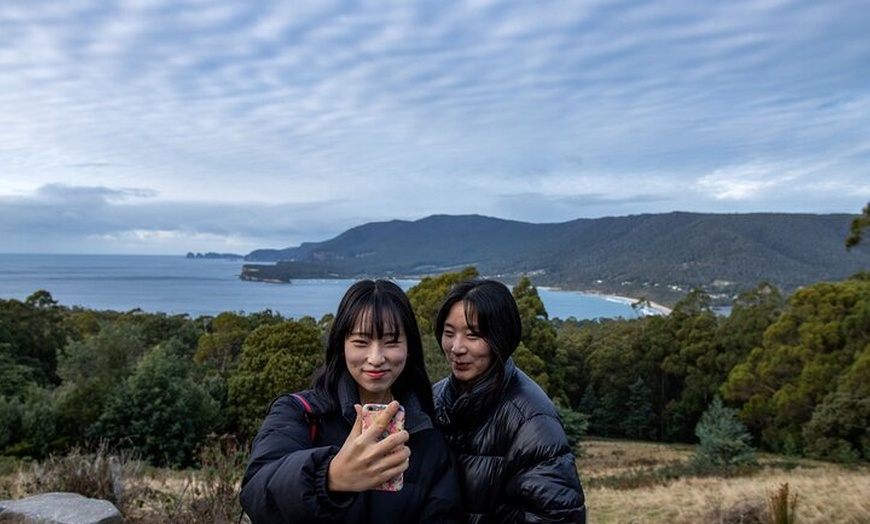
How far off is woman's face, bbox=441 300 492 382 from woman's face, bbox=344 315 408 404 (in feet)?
1.34

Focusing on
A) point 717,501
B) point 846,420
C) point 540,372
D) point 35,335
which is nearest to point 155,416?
point 540,372

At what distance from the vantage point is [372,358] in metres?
1.48

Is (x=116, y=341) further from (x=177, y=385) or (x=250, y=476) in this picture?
(x=250, y=476)

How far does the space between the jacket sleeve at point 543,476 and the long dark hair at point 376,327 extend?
30cm

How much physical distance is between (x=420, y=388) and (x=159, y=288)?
140 metres

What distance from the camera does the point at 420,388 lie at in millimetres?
1624

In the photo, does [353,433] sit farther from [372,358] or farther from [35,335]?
[35,335]

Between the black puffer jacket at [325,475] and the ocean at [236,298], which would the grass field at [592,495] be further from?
the ocean at [236,298]

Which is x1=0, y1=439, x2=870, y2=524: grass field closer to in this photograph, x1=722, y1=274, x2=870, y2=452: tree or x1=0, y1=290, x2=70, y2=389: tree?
x1=722, y1=274, x2=870, y2=452: tree

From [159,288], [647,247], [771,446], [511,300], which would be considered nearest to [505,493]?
[511,300]

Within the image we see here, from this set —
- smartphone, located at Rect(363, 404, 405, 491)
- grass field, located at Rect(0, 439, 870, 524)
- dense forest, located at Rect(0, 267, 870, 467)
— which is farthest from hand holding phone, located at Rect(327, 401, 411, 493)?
dense forest, located at Rect(0, 267, 870, 467)

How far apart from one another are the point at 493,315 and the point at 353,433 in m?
0.84

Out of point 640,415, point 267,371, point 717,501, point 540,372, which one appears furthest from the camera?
point 640,415

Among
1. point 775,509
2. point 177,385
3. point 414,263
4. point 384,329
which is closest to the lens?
point 384,329
